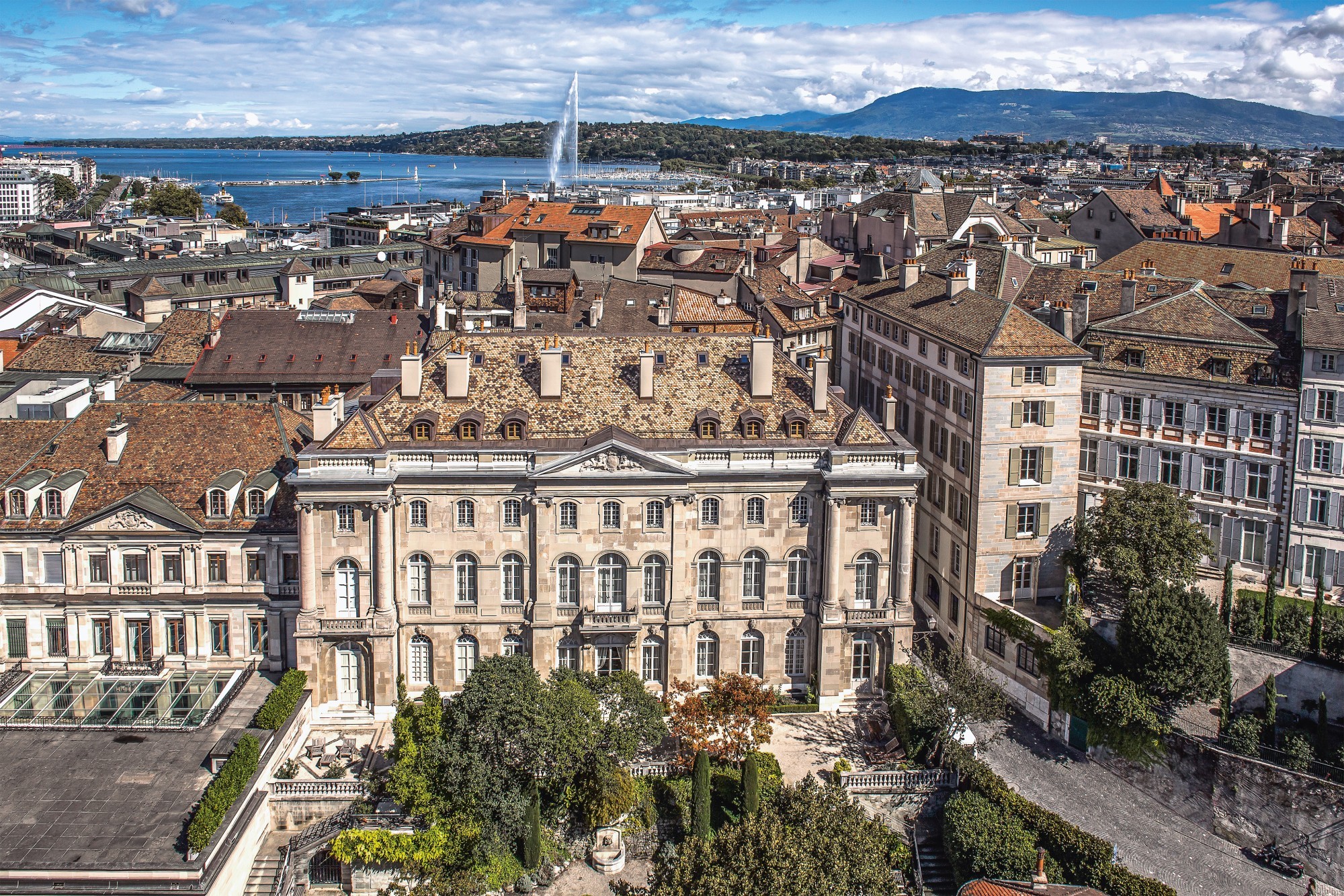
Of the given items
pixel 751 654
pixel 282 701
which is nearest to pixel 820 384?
pixel 751 654

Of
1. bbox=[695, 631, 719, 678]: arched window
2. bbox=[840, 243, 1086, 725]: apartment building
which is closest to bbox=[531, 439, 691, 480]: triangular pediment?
bbox=[695, 631, 719, 678]: arched window

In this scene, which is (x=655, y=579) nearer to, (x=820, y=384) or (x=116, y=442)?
(x=820, y=384)

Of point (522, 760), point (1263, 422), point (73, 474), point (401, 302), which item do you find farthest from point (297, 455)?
point (401, 302)

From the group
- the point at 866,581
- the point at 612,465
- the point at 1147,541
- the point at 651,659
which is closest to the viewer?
the point at 612,465

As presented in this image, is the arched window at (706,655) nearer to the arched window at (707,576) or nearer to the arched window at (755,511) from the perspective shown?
the arched window at (707,576)

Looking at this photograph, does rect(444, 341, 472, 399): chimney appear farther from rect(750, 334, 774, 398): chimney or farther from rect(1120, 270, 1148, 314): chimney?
rect(1120, 270, 1148, 314): chimney

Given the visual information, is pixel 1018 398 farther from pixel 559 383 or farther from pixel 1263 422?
pixel 559 383
